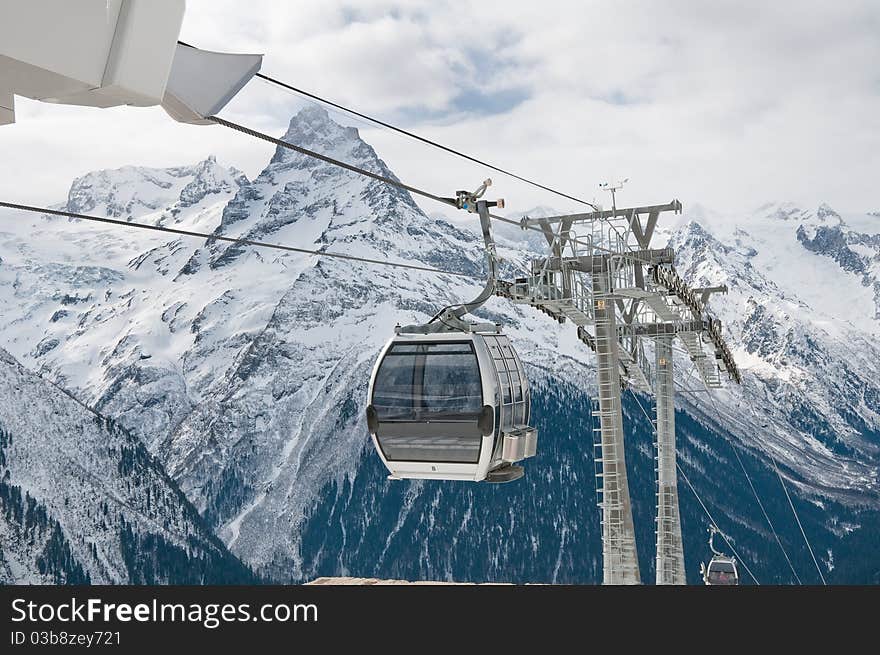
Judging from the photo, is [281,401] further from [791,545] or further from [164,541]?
[791,545]

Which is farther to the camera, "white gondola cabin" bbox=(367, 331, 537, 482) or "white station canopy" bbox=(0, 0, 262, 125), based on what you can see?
"white gondola cabin" bbox=(367, 331, 537, 482)

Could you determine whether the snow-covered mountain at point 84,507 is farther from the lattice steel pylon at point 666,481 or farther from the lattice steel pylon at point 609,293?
the lattice steel pylon at point 609,293

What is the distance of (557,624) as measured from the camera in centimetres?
738

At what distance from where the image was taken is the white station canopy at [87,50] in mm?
2695

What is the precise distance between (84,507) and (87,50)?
12954 cm

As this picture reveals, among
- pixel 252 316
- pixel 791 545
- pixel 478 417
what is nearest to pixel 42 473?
pixel 252 316

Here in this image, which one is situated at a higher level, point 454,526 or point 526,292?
point 526,292

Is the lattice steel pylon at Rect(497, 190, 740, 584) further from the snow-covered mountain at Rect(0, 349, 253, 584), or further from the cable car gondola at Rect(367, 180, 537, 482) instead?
the snow-covered mountain at Rect(0, 349, 253, 584)

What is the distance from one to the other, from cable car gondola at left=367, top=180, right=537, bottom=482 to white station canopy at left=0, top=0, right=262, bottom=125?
20.6 feet

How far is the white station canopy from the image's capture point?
2.70m

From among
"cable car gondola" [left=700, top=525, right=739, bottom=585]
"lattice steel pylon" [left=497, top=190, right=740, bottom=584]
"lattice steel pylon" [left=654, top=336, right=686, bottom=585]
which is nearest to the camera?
"lattice steel pylon" [left=497, top=190, right=740, bottom=584]

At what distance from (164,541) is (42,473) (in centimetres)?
1926

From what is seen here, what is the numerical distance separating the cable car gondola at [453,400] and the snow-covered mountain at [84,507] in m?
108

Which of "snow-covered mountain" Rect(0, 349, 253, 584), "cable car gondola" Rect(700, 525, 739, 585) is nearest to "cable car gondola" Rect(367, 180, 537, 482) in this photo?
"cable car gondola" Rect(700, 525, 739, 585)
